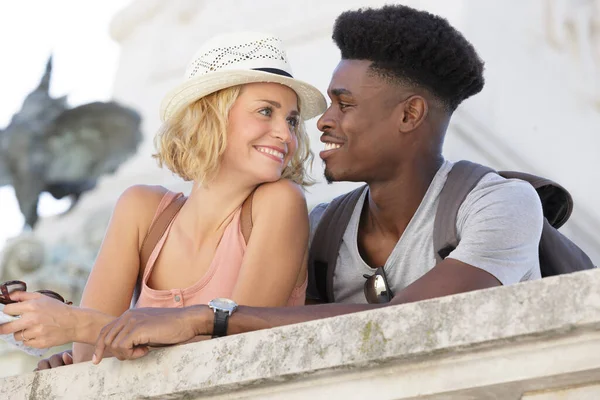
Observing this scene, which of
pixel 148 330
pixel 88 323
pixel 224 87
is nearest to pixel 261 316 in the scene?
pixel 148 330

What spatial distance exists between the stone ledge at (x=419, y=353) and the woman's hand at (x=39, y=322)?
1.07 ft

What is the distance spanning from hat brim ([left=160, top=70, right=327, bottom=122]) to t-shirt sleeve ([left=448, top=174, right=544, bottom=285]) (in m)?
0.66

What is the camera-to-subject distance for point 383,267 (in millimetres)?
3383

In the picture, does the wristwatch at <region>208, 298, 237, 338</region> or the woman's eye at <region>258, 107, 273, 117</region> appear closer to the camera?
the wristwatch at <region>208, 298, 237, 338</region>

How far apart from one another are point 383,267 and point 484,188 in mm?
366

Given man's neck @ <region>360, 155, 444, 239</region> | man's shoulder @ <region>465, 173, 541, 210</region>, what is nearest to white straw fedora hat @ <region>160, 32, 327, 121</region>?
man's neck @ <region>360, 155, 444, 239</region>

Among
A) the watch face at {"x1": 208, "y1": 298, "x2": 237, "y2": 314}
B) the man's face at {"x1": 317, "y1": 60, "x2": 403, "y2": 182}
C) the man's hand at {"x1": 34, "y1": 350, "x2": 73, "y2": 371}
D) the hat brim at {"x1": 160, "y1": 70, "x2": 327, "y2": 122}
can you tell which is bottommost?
the man's hand at {"x1": 34, "y1": 350, "x2": 73, "y2": 371}

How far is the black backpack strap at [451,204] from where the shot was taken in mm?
3213

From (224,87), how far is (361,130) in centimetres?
42

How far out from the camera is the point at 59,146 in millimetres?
6621

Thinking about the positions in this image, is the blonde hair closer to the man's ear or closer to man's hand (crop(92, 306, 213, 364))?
the man's ear

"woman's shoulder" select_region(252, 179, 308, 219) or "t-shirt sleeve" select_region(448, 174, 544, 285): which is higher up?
"woman's shoulder" select_region(252, 179, 308, 219)

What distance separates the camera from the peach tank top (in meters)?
3.33

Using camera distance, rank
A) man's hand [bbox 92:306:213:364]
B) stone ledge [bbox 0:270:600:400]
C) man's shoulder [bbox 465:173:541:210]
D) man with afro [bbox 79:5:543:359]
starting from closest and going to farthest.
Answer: stone ledge [bbox 0:270:600:400] → man's hand [bbox 92:306:213:364] → man's shoulder [bbox 465:173:541:210] → man with afro [bbox 79:5:543:359]
